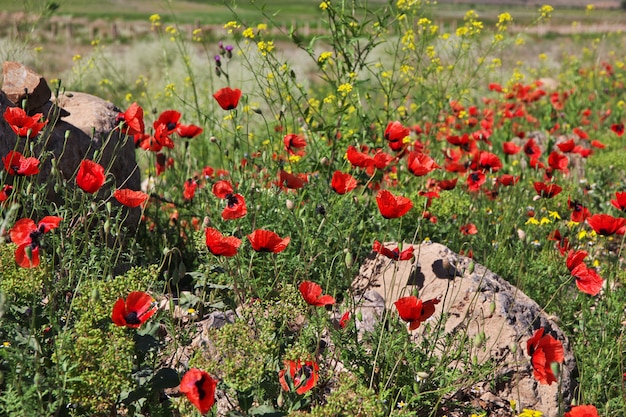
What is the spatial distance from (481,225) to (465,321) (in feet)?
3.81

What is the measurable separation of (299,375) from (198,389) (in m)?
0.45

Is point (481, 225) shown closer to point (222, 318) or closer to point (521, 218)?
point (521, 218)

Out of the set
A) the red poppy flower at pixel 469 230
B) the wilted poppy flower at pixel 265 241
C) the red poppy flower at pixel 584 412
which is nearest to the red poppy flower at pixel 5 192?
the wilted poppy flower at pixel 265 241

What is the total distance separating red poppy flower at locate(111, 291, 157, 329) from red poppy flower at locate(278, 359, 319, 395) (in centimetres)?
44

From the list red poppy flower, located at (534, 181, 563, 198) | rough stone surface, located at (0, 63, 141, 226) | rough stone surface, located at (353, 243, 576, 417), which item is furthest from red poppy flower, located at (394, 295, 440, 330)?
rough stone surface, located at (0, 63, 141, 226)

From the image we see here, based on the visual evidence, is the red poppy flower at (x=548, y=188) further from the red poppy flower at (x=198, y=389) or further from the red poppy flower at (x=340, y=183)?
the red poppy flower at (x=198, y=389)

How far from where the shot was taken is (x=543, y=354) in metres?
2.12

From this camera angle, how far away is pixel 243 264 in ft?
9.79

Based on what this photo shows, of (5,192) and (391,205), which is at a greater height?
(391,205)

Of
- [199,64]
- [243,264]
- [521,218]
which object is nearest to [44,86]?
[243,264]

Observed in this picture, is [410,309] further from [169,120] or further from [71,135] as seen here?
[71,135]

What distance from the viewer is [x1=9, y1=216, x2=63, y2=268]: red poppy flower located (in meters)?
1.98

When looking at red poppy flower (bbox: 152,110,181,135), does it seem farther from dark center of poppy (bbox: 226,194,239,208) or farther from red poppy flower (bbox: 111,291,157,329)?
red poppy flower (bbox: 111,291,157,329)

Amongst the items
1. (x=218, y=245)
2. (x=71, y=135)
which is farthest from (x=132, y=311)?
(x=71, y=135)
